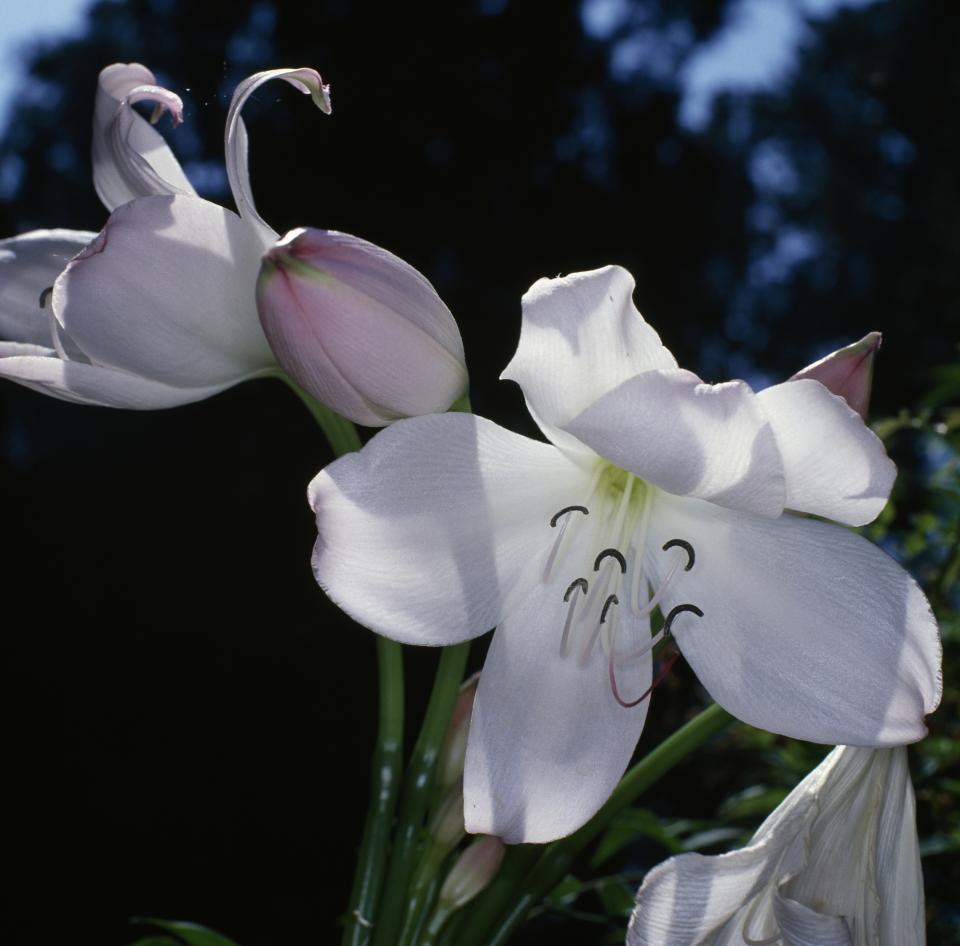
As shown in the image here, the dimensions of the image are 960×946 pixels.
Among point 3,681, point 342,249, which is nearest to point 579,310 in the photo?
point 342,249

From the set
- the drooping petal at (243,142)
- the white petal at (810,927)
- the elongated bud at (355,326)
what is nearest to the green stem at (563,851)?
the white petal at (810,927)

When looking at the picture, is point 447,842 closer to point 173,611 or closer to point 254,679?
point 254,679

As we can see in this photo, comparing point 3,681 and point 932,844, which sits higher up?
point 932,844

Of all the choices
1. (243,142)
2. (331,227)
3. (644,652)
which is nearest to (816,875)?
(644,652)

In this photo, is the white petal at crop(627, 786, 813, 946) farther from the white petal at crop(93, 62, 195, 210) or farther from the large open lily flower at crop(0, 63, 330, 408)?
the white petal at crop(93, 62, 195, 210)

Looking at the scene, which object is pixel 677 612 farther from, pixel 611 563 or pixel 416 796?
pixel 416 796

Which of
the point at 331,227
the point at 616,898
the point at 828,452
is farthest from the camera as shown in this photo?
the point at 331,227

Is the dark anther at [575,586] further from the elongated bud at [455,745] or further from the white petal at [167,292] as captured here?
the white petal at [167,292]
